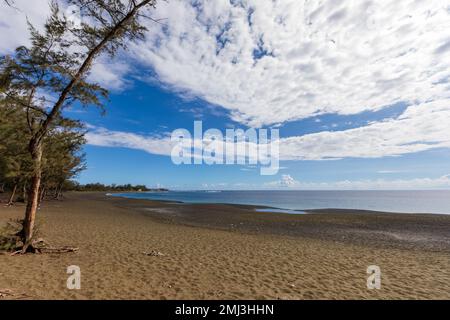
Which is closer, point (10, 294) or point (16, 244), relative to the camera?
point (10, 294)

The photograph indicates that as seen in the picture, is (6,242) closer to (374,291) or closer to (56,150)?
(56,150)

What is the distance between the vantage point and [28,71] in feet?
28.8

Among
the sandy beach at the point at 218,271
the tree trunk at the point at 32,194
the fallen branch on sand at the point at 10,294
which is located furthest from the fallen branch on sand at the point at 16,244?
the fallen branch on sand at the point at 10,294

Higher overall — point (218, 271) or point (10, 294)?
point (10, 294)

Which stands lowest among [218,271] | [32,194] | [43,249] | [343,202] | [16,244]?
[343,202]
